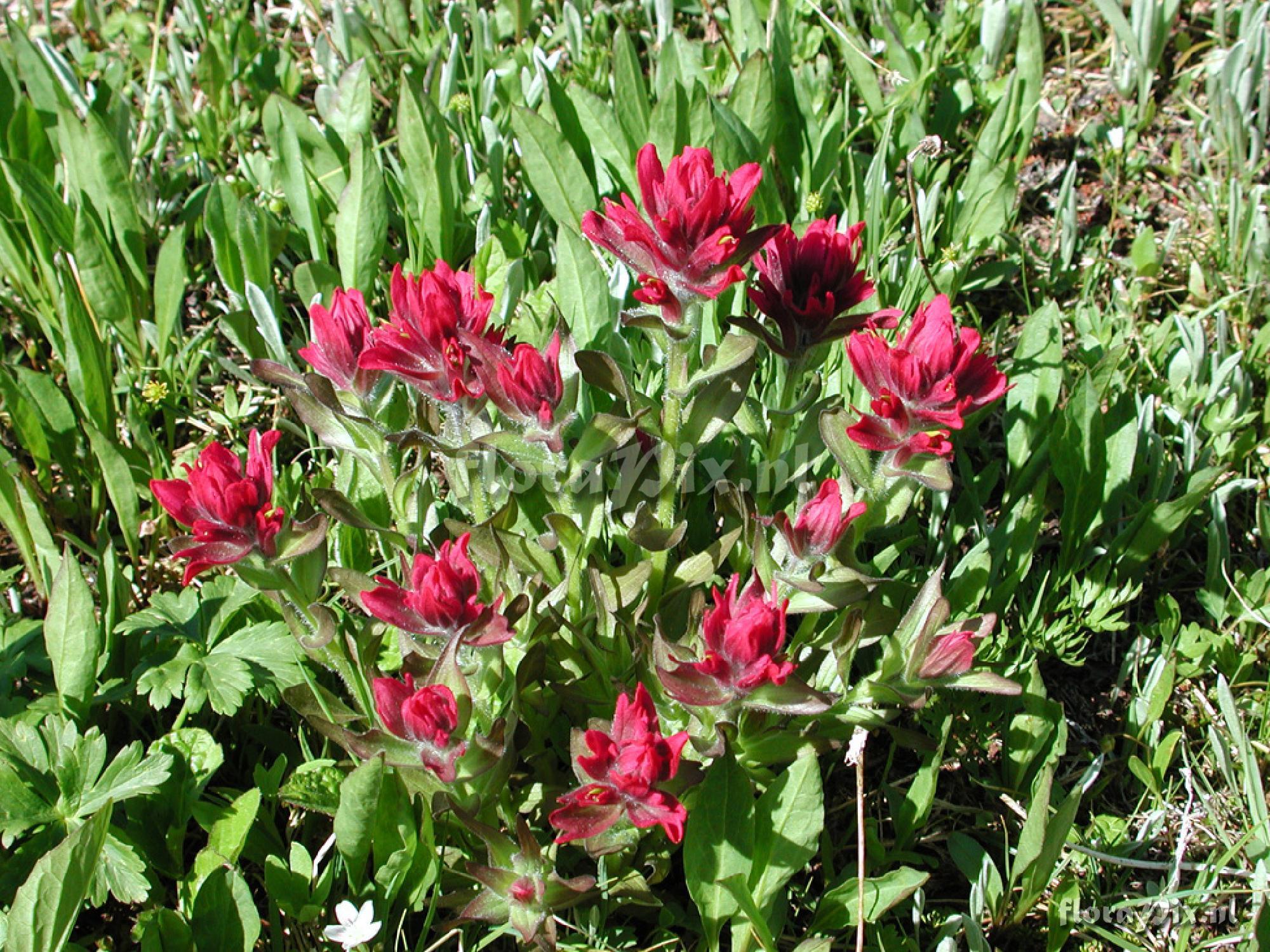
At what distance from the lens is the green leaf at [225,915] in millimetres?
2137

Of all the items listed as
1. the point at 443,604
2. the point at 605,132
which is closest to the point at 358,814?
the point at 443,604

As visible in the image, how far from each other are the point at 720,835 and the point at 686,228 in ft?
3.63

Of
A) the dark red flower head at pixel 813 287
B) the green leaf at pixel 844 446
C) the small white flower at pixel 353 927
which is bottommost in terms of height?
the small white flower at pixel 353 927

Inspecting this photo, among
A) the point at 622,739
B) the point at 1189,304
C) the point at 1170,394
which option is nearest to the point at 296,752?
the point at 622,739

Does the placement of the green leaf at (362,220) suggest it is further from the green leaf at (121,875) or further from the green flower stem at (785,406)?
the green leaf at (121,875)

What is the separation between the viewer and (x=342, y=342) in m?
2.16

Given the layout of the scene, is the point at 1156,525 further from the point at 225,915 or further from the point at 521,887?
the point at 225,915

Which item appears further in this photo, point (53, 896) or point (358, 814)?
point (358, 814)

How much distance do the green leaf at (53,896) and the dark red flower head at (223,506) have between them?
1.58 feet

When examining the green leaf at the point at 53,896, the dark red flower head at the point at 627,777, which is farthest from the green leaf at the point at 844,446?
the green leaf at the point at 53,896

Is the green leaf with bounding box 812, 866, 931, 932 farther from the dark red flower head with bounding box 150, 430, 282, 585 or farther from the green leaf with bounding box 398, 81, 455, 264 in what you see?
the green leaf with bounding box 398, 81, 455, 264

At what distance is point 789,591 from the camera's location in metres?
2.28

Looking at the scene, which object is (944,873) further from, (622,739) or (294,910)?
(294,910)

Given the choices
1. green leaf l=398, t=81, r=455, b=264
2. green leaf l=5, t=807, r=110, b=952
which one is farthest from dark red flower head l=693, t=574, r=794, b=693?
green leaf l=398, t=81, r=455, b=264
